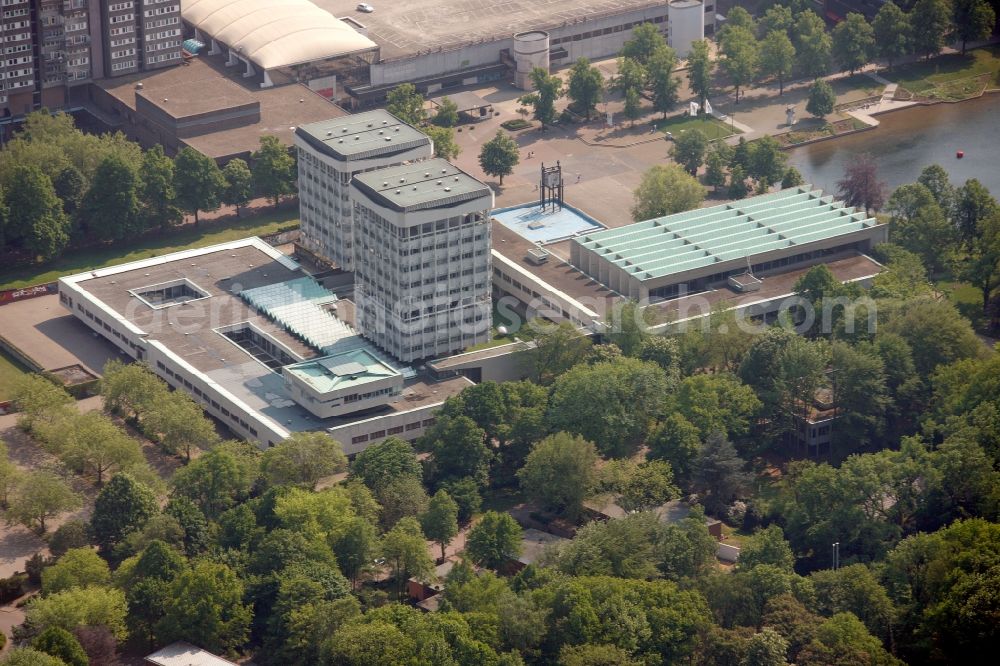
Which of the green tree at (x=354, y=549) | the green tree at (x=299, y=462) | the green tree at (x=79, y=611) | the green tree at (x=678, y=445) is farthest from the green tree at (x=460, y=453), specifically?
the green tree at (x=79, y=611)

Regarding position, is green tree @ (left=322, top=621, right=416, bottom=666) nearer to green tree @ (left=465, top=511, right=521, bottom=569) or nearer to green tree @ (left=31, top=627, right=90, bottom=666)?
green tree @ (left=465, top=511, right=521, bottom=569)

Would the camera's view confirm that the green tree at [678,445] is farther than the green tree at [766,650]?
Yes

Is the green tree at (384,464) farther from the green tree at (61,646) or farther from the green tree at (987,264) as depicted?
the green tree at (987,264)

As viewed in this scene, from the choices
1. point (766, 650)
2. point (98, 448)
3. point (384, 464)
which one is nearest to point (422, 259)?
point (384, 464)

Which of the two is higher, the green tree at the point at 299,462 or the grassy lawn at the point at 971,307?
the grassy lawn at the point at 971,307

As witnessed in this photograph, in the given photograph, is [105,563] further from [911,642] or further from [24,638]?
Answer: [911,642]
